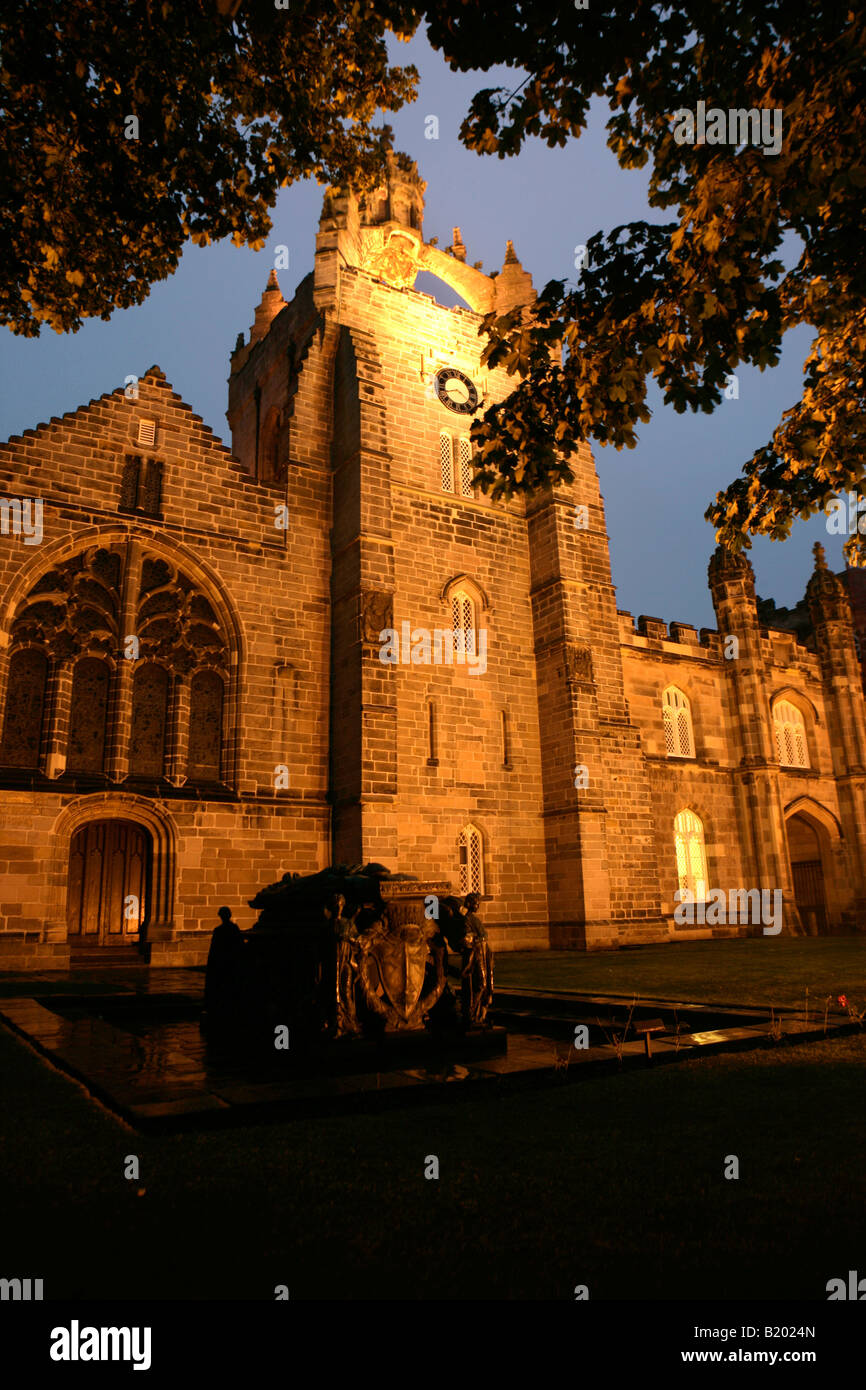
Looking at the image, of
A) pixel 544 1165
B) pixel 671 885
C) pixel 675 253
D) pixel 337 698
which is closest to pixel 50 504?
pixel 337 698

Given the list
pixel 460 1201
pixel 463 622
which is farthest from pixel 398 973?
pixel 463 622

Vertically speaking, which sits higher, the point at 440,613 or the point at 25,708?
the point at 440,613

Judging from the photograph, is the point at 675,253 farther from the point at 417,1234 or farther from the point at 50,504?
the point at 50,504

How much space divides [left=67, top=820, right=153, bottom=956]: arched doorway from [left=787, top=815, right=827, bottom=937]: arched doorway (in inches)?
861

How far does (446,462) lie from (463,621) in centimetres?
439

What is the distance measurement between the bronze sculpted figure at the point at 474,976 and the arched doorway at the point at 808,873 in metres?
24.9

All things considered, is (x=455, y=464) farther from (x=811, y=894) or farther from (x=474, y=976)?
(x=811, y=894)

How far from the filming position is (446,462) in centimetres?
2214

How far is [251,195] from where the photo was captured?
8.02 meters

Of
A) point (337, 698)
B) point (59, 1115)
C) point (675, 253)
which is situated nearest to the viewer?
point (59, 1115)

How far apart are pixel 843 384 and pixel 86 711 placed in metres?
13.8

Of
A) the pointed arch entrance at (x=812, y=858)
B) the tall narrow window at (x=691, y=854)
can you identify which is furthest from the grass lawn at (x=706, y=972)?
the pointed arch entrance at (x=812, y=858)

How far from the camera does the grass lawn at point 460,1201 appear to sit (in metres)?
2.62

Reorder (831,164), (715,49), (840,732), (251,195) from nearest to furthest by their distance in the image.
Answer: (715,49) < (831,164) < (251,195) < (840,732)
